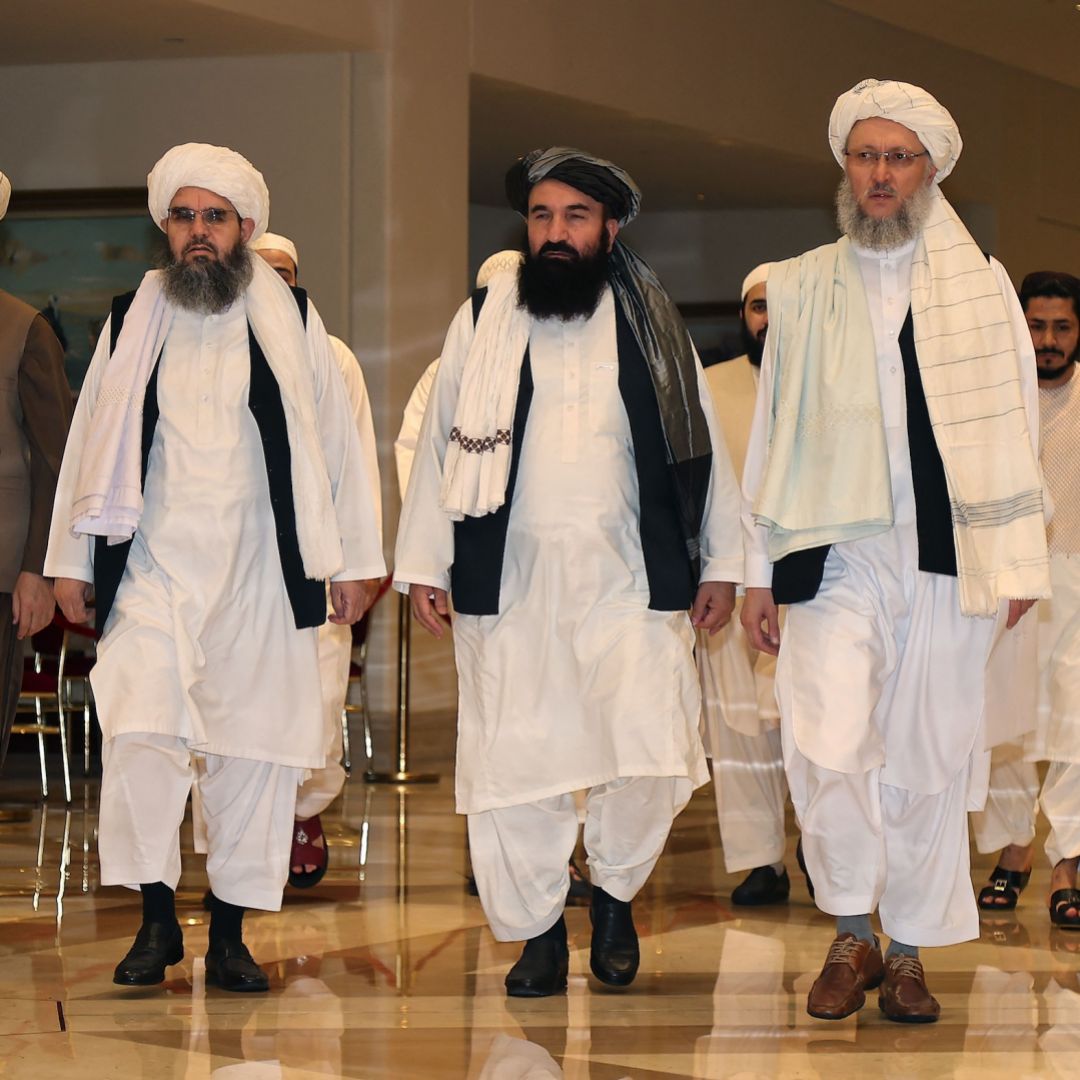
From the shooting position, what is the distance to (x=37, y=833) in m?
7.36

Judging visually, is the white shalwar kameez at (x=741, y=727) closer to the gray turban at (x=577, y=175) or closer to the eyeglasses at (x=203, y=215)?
the gray turban at (x=577, y=175)

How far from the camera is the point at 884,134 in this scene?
14.5 ft

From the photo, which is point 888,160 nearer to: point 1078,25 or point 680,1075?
point 680,1075

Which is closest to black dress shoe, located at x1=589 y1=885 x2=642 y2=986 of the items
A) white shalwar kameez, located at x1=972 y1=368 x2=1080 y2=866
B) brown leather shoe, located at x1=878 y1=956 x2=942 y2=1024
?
brown leather shoe, located at x1=878 y1=956 x2=942 y2=1024

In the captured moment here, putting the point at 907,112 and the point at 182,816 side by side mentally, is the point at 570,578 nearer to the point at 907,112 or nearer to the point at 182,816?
the point at 182,816

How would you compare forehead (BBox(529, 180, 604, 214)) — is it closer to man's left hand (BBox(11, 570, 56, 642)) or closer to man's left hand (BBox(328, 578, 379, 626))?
man's left hand (BBox(328, 578, 379, 626))

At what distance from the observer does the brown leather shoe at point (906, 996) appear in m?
4.14

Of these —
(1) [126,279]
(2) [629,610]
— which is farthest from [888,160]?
(1) [126,279]

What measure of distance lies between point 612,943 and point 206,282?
6.12 ft

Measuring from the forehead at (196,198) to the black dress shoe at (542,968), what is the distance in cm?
198

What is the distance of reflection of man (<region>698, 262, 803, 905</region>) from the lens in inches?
228

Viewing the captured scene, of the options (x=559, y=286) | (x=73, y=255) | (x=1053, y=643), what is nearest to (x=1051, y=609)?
(x=1053, y=643)

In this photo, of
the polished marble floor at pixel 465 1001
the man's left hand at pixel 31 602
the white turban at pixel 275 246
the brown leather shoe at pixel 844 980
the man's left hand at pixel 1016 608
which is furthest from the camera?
the white turban at pixel 275 246

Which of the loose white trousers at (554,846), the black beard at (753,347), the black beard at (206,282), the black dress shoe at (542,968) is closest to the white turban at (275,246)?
the black beard at (753,347)
